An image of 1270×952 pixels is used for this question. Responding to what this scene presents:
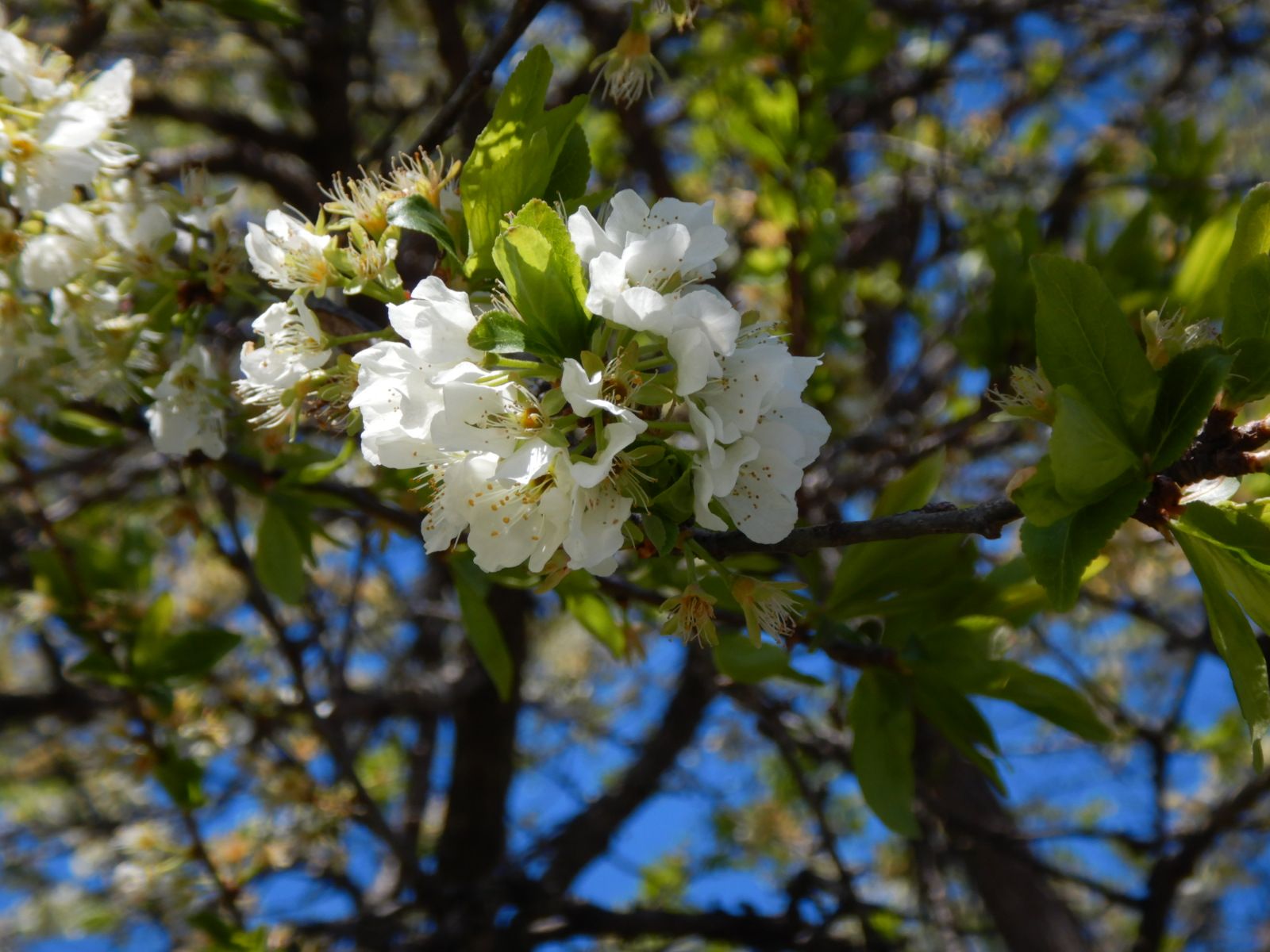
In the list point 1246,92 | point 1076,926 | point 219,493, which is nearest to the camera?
point 219,493

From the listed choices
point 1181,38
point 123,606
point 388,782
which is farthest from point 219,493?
point 1181,38

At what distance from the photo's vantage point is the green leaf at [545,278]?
1051mm

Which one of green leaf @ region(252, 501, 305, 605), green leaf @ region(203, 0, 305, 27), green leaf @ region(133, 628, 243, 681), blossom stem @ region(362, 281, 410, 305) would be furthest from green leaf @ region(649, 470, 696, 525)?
green leaf @ region(133, 628, 243, 681)

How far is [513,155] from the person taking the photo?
123 cm

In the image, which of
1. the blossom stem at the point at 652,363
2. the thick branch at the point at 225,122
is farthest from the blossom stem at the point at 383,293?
the thick branch at the point at 225,122

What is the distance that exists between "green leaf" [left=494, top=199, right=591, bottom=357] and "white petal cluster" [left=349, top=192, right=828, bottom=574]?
18 mm

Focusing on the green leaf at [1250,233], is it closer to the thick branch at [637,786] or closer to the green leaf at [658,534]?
the green leaf at [658,534]

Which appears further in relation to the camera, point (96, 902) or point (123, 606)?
point (96, 902)

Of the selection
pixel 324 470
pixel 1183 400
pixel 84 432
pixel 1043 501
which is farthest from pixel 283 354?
pixel 1183 400

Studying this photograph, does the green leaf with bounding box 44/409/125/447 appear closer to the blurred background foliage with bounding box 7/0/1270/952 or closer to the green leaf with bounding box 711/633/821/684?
the blurred background foliage with bounding box 7/0/1270/952

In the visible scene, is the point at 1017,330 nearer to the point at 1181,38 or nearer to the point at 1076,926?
the point at 1076,926

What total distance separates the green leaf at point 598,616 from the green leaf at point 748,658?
335mm

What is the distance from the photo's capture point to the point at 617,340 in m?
1.12

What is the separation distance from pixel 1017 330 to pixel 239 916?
2.24 m
